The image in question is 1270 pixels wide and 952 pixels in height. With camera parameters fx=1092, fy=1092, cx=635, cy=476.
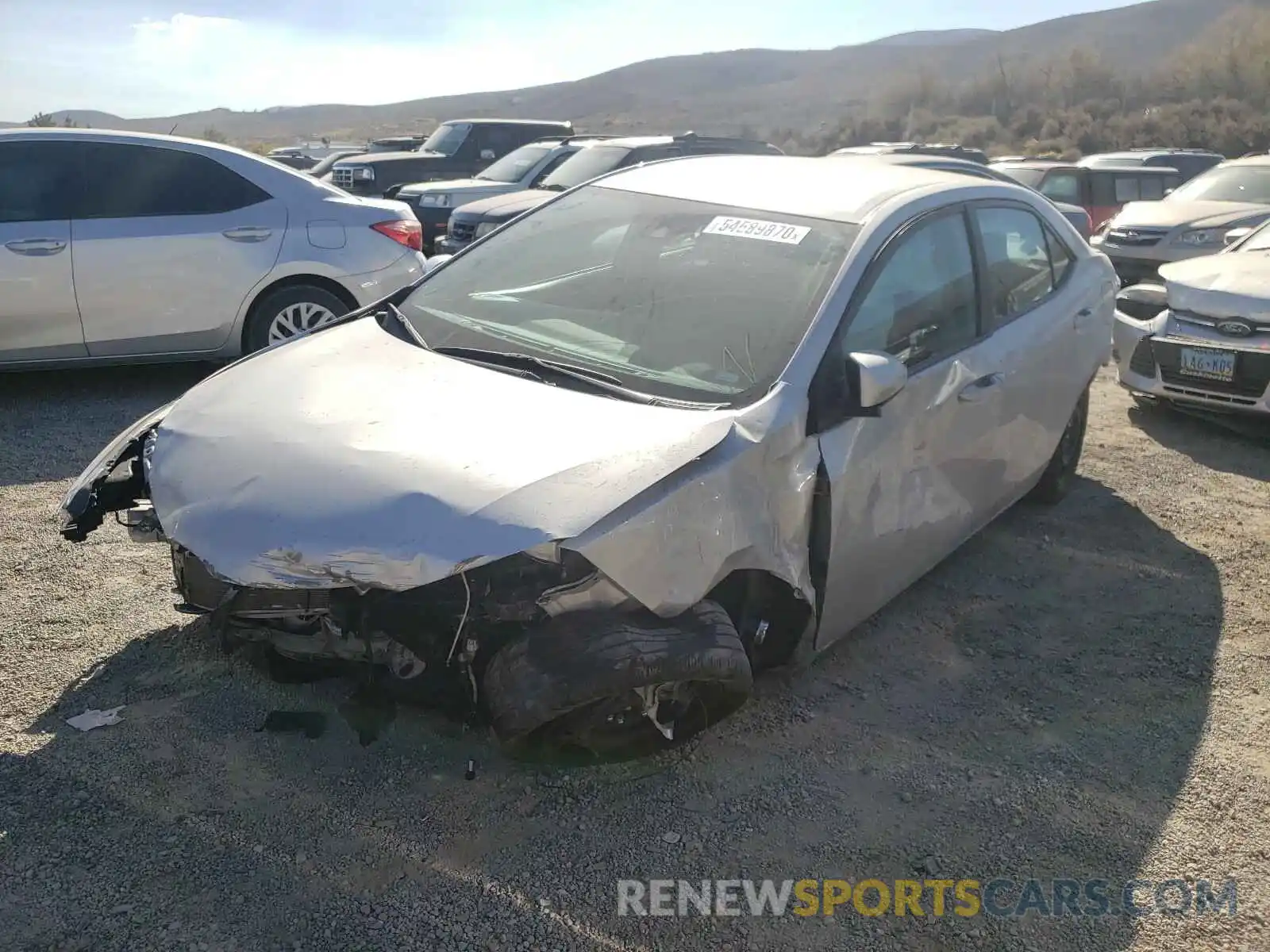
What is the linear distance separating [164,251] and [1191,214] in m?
10.4

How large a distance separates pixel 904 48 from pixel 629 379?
10977 cm

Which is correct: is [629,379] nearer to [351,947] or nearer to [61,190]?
[351,947]

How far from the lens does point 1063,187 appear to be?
1481 centimetres

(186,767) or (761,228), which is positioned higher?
(761,228)

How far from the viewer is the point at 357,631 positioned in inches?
116

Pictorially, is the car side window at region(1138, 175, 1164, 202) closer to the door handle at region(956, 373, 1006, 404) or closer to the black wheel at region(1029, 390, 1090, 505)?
the black wheel at region(1029, 390, 1090, 505)

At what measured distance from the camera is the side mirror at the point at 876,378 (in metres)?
3.27

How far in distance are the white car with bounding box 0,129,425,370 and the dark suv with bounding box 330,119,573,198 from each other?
9.46 metres

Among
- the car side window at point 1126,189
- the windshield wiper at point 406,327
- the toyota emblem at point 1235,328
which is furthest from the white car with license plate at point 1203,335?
the car side window at point 1126,189

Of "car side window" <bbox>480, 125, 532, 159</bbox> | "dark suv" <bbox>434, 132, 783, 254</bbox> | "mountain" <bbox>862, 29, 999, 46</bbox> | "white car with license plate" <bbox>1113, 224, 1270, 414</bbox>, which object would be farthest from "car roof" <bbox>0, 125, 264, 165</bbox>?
"mountain" <bbox>862, 29, 999, 46</bbox>

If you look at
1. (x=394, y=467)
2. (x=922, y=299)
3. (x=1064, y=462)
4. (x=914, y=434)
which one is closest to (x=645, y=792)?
(x=394, y=467)

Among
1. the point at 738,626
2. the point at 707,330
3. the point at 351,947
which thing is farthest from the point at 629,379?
the point at 351,947

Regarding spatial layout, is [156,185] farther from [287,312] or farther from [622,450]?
[622,450]

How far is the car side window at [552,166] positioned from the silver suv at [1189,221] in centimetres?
638
